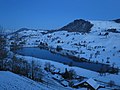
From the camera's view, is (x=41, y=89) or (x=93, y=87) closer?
(x=41, y=89)

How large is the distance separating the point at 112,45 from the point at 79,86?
316 ft

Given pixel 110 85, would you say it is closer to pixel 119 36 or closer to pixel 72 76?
pixel 72 76

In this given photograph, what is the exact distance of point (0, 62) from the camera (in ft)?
92.3

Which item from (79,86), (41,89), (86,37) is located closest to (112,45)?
(86,37)

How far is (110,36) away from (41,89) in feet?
458

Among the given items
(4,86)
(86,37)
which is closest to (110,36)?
(86,37)

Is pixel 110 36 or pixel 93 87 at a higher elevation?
pixel 110 36

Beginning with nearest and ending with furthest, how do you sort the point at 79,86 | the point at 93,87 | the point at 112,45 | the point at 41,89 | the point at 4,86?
1. the point at 4,86
2. the point at 41,89
3. the point at 93,87
4. the point at 79,86
5. the point at 112,45

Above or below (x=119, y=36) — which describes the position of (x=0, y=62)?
below

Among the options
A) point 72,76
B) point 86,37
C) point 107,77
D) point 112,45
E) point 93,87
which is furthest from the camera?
point 86,37

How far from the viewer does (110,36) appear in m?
148

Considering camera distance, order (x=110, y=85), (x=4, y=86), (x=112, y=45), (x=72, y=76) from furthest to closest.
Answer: (x=112, y=45) < (x=72, y=76) < (x=110, y=85) < (x=4, y=86)

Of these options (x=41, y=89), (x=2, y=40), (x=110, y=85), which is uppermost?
(x=2, y=40)

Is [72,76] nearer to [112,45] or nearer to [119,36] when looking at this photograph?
[112,45]
